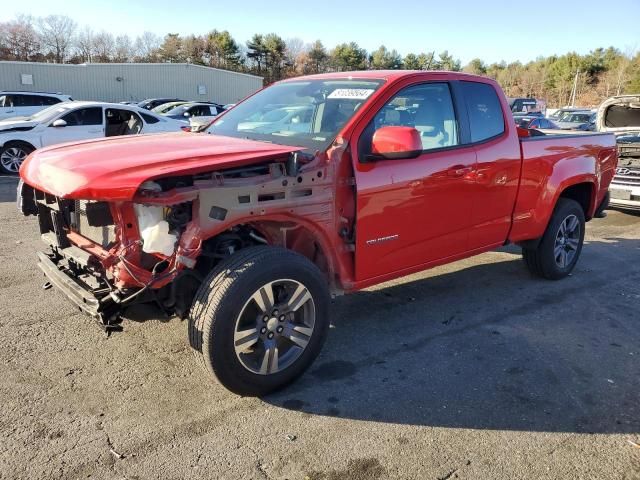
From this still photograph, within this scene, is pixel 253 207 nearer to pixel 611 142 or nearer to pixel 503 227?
pixel 503 227

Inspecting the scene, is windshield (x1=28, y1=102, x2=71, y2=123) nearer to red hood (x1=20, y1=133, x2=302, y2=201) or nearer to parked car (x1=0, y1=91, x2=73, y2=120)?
parked car (x1=0, y1=91, x2=73, y2=120)

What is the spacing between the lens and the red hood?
2.61m

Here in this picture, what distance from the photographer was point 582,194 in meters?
5.65

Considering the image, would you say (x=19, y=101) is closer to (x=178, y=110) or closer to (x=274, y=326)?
(x=178, y=110)

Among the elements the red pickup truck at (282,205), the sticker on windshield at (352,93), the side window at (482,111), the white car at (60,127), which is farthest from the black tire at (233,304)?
the white car at (60,127)

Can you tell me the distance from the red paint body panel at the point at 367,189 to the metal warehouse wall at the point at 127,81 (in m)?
34.0

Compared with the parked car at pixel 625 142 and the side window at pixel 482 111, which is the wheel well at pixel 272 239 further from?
the parked car at pixel 625 142

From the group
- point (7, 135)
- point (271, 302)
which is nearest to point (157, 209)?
point (271, 302)

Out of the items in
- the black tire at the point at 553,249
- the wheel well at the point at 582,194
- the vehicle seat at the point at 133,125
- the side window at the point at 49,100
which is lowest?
the black tire at the point at 553,249

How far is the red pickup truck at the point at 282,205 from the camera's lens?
2.79m

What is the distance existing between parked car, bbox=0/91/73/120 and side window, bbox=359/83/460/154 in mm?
16233

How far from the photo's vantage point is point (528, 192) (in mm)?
4727

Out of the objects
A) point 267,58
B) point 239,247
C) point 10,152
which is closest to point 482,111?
point 239,247

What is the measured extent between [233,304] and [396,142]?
142cm
